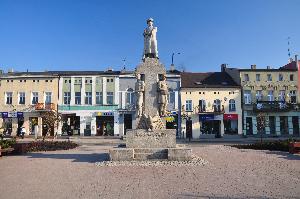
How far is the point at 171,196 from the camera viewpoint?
6930mm

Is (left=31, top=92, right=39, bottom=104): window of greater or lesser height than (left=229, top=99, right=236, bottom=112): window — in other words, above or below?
above

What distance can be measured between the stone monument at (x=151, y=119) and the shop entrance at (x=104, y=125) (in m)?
28.7

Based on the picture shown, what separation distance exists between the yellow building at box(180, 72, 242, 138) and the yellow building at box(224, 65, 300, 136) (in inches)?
60.9

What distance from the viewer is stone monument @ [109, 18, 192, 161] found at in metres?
12.7

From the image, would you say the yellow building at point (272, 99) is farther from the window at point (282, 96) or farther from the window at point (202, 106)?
the window at point (202, 106)

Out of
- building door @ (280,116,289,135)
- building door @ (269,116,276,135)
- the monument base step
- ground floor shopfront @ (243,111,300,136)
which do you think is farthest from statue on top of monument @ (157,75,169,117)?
Result: building door @ (280,116,289,135)

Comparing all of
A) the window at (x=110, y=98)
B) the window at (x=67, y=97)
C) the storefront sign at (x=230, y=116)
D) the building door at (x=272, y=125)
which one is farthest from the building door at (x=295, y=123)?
the window at (x=67, y=97)

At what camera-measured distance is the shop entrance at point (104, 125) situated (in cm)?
4281

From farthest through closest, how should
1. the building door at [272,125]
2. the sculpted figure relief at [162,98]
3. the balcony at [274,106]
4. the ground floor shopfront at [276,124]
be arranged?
the building door at [272,125]
the balcony at [274,106]
the ground floor shopfront at [276,124]
the sculpted figure relief at [162,98]

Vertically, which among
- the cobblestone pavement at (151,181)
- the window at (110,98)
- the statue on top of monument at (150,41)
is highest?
the statue on top of monument at (150,41)

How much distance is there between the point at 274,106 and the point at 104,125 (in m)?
25.1

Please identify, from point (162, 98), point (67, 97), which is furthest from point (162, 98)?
point (67, 97)

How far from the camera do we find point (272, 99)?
4512 cm

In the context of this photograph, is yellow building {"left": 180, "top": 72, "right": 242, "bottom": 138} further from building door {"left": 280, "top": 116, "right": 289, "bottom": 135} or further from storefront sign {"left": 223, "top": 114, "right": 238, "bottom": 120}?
building door {"left": 280, "top": 116, "right": 289, "bottom": 135}
